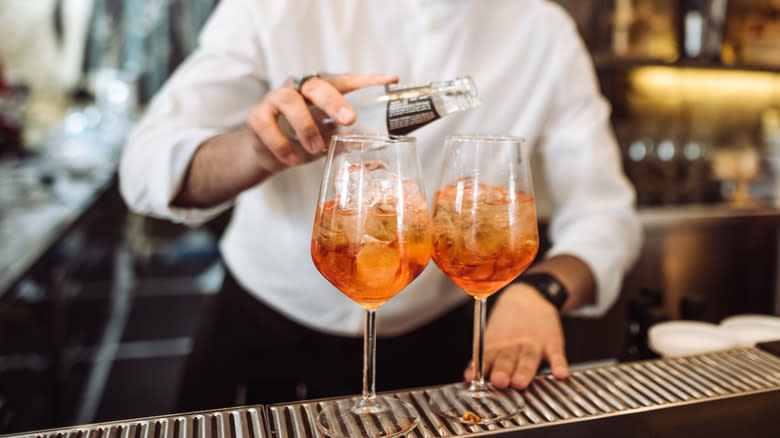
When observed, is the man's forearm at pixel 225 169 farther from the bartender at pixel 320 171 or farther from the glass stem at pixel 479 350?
the glass stem at pixel 479 350

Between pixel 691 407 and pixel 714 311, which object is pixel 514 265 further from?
pixel 714 311

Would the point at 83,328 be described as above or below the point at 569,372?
below

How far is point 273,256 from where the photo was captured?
5.02 feet

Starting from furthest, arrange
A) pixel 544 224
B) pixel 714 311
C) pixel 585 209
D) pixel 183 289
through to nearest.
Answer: pixel 183 289 → pixel 714 311 → pixel 544 224 → pixel 585 209

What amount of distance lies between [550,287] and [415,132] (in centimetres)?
55

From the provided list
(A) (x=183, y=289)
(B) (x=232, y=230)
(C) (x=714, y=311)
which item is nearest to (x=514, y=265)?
(B) (x=232, y=230)

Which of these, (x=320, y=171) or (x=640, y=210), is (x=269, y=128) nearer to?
(x=320, y=171)

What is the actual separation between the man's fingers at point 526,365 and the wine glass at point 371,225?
163 millimetres

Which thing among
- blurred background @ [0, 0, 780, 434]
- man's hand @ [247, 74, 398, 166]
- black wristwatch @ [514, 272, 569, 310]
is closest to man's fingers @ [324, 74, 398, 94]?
man's hand @ [247, 74, 398, 166]

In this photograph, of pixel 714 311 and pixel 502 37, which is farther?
pixel 714 311

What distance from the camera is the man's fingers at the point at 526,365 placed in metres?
0.77

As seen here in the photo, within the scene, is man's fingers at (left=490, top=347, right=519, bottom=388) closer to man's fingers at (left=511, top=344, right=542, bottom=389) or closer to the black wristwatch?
man's fingers at (left=511, top=344, right=542, bottom=389)

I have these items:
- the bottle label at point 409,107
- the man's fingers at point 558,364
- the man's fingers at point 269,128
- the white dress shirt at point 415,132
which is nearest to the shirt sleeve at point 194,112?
the white dress shirt at point 415,132

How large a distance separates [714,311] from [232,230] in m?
2.65
